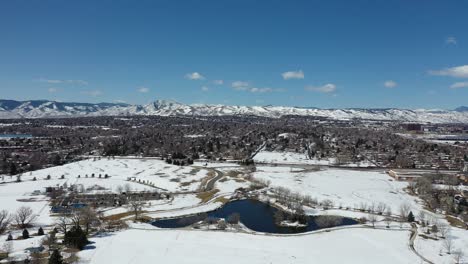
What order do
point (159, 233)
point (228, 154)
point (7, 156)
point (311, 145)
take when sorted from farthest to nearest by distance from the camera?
point (311, 145) < point (228, 154) < point (7, 156) < point (159, 233)

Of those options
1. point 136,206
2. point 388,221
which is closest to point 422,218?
point 388,221

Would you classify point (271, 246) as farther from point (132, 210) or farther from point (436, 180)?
point (436, 180)

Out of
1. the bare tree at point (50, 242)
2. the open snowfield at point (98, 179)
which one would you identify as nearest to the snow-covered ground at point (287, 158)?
the open snowfield at point (98, 179)

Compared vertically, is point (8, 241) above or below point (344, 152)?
below

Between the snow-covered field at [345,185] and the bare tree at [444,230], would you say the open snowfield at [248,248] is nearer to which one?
the bare tree at [444,230]

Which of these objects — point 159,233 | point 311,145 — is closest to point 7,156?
point 159,233

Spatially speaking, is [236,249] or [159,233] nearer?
[236,249]

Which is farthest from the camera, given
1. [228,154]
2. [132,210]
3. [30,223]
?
[228,154]

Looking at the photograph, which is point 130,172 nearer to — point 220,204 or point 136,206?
point 220,204
